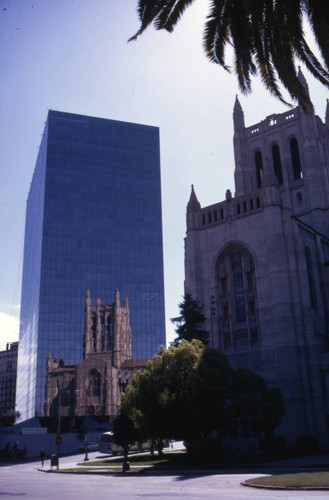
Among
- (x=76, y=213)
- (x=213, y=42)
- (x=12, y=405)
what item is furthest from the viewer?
(x=12, y=405)

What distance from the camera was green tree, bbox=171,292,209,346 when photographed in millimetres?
49875

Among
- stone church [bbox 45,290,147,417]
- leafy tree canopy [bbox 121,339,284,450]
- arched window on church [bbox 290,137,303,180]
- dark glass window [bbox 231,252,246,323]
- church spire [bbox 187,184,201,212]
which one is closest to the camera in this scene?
leafy tree canopy [bbox 121,339,284,450]

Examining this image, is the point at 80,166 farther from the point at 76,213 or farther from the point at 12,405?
the point at 12,405

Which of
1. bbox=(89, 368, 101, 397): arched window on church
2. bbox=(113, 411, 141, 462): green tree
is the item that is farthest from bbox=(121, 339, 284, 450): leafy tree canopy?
bbox=(89, 368, 101, 397): arched window on church

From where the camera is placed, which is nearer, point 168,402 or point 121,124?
point 168,402

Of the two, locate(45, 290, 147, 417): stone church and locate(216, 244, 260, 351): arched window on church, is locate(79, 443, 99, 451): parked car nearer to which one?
locate(45, 290, 147, 417): stone church

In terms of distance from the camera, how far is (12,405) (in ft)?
630

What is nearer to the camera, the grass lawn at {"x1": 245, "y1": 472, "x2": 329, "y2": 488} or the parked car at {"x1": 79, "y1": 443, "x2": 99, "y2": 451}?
the grass lawn at {"x1": 245, "y1": 472, "x2": 329, "y2": 488}

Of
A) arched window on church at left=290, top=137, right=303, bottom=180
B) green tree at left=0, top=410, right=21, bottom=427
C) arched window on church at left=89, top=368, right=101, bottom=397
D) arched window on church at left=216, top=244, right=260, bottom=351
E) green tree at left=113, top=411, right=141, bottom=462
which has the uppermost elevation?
arched window on church at left=290, top=137, right=303, bottom=180

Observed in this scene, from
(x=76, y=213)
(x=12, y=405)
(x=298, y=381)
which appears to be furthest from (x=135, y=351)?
(x=12, y=405)

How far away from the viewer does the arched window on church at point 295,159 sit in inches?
2745

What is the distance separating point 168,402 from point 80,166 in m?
94.6

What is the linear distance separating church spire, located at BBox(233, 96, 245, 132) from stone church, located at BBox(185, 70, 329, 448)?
382 inches

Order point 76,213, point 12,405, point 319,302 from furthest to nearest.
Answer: point 12,405, point 76,213, point 319,302
